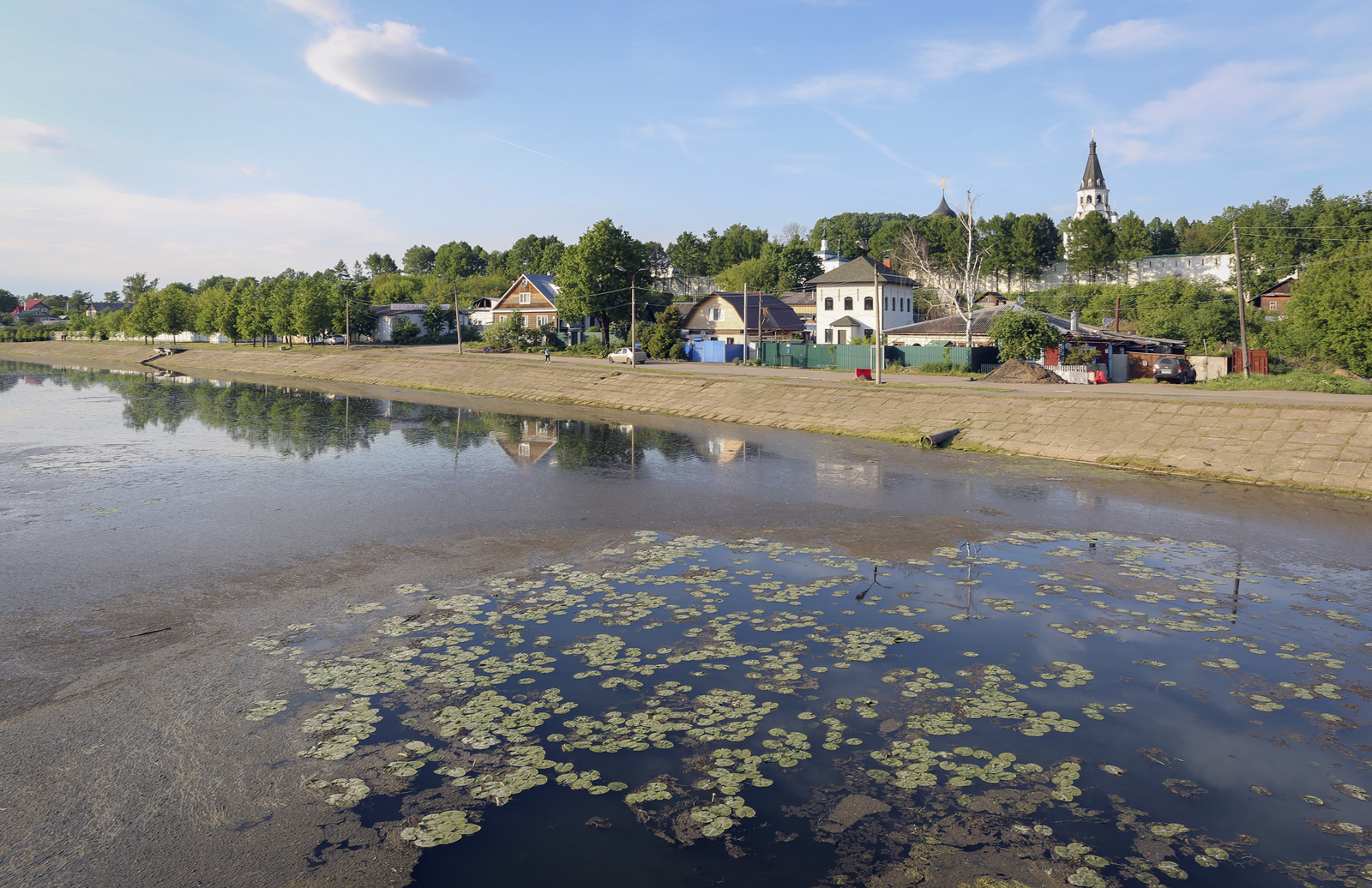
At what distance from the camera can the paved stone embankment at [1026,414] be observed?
2281cm

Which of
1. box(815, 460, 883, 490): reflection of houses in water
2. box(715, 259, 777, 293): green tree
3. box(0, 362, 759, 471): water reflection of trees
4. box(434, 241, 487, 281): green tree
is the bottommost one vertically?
box(815, 460, 883, 490): reflection of houses in water

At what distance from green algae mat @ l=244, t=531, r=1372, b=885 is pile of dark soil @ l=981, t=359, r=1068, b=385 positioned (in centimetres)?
3442

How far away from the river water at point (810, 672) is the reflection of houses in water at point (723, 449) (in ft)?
17.4

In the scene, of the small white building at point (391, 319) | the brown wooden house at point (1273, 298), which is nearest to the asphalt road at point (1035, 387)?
the small white building at point (391, 319)

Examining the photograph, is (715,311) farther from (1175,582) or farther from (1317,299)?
(1175,582)

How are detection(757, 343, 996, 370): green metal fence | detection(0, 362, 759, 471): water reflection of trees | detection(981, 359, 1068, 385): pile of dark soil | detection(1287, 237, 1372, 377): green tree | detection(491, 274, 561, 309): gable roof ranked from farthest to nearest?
detection(491, 274, 561, 309): gable roof → detection(757, 343, 996, 370): green metal fence → detection(981, 359, 1068, 385): pile of dark soil → detection(1287, 237, 1372, 377): green tree → detection(0, 362, 759, 471): water reflection of trees

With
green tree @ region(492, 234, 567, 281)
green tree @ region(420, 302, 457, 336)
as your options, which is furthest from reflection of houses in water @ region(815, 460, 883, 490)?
green tree @ region(492, 234, 567, 281)

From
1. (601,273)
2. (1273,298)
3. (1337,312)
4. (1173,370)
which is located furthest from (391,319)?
(1273,298)

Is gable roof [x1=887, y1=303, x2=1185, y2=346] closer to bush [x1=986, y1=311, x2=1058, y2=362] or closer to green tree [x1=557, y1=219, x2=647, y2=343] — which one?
bush [x1=986, y1=311, x2=1058, y2=362]

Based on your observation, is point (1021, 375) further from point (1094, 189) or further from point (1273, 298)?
point (1094, 189)

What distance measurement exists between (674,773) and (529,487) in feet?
46.8

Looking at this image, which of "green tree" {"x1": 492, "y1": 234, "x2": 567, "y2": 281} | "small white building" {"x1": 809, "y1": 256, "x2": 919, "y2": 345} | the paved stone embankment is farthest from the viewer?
"green tree" {"x1": 492, "y1": 234, "x2": 567, "y2": 281}

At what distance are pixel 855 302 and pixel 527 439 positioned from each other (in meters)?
54.9

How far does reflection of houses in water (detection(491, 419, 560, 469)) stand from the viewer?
2658 cm
